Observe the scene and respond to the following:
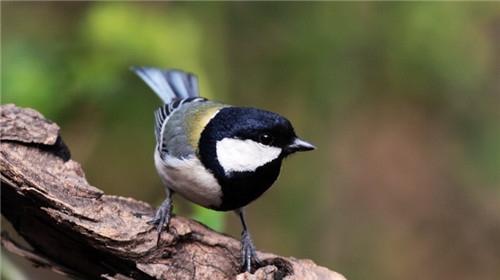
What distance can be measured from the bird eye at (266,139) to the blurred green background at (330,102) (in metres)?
0.78

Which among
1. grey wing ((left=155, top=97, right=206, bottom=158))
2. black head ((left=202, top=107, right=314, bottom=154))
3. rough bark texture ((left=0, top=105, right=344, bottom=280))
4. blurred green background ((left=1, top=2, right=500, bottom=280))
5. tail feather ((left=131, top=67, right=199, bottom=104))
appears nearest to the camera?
rough bark texture ((left=0, top=105, right=344, bottom=280))

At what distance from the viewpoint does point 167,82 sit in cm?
253

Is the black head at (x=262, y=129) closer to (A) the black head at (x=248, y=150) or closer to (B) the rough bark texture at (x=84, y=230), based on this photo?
(A) the black head at (x=248, y=150)

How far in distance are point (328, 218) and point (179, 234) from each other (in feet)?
5.03

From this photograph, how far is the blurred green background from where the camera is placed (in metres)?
2.66

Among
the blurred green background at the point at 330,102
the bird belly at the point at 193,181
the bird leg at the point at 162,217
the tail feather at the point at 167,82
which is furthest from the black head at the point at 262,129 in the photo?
the blurred green background at the point at 330,102

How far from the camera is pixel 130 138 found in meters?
2.99

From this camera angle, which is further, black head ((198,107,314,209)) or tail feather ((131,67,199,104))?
tail feather ((131,67,199,104))

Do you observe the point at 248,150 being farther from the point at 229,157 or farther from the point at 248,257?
the point at 248,257

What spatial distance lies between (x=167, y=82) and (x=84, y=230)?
1.05 metres

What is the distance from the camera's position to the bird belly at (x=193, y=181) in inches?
75.4

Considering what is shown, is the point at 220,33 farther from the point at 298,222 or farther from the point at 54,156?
the point at 54,156

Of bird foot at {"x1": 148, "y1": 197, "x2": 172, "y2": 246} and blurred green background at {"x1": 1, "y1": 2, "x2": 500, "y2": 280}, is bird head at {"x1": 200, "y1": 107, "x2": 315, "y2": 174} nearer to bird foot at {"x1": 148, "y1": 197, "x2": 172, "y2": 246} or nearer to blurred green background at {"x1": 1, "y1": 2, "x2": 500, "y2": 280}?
bird foot at {"x1": 148, "y1": 197, "x2": 172, "y2": 246}

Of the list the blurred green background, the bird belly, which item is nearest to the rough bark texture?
the bird belly
